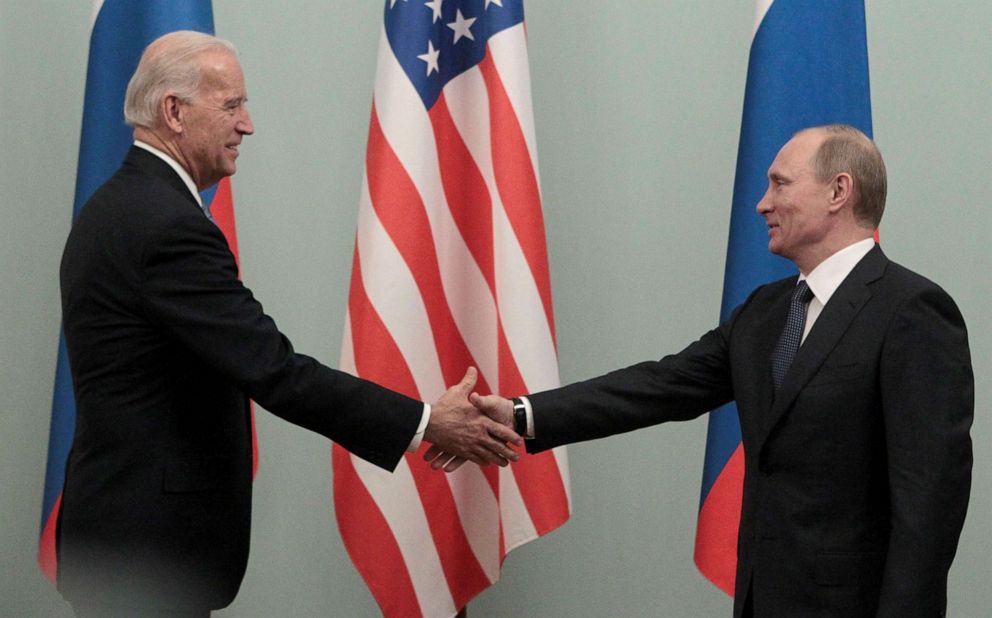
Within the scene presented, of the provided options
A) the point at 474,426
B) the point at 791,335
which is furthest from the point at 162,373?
the point at 791,335

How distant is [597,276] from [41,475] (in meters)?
1.74

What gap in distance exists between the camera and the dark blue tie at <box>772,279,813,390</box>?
6.81 feet

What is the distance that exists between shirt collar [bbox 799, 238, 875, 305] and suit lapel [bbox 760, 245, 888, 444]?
31mm

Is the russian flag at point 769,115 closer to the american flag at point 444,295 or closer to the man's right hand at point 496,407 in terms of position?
the american flag at point 444,295

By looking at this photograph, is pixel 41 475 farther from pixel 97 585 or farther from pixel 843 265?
pixel 843 265

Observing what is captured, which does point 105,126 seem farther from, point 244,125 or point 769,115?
point 769,115

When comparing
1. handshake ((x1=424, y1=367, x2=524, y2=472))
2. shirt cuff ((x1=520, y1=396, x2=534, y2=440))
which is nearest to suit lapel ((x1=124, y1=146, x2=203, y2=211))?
handshake ((x1=424, y1=367, x2=524, y2=472))

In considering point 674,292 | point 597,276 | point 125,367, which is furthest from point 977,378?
point 125,367

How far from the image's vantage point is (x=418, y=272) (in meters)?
2.94

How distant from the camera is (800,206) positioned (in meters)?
2.12

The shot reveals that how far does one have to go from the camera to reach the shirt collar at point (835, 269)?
2082 millimetres

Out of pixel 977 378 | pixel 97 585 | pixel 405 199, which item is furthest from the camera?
pixel 977 378

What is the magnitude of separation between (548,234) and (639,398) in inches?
40.5

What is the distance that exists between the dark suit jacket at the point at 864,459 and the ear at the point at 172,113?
119 centimetres
